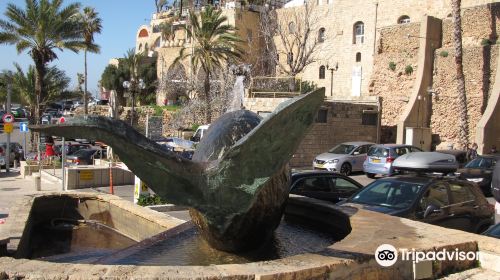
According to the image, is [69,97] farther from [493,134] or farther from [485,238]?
[485,238]

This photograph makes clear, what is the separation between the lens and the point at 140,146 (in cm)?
455

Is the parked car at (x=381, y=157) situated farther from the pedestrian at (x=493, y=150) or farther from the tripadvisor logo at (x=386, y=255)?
the tripadvisor logo at (x=386, y=255)

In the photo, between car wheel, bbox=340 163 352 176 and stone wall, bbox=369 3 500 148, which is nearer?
car wheel, bbox=340 163 352 176

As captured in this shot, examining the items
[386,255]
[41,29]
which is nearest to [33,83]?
[41,29]

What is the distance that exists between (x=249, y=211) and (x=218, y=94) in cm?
3480

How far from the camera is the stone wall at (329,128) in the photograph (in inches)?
1014

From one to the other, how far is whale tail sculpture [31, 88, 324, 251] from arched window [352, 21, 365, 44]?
136 ft

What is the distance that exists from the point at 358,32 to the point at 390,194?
38.5 metres

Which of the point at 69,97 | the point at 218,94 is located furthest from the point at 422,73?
the point at 69,97

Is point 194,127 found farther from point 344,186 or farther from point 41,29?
point 344,186

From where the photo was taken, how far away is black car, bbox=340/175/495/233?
815 centimetres

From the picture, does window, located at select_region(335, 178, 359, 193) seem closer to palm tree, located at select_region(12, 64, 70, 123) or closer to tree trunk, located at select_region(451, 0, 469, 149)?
tree trunk, located at select_region(451, 0, 469, 149)

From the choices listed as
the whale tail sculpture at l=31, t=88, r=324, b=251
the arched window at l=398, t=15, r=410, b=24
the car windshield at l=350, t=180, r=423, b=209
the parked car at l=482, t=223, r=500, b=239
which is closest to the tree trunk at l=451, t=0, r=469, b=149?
the arched window at l=398, t=15, r=410, b=24

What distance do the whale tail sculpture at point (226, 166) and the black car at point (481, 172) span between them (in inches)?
529
